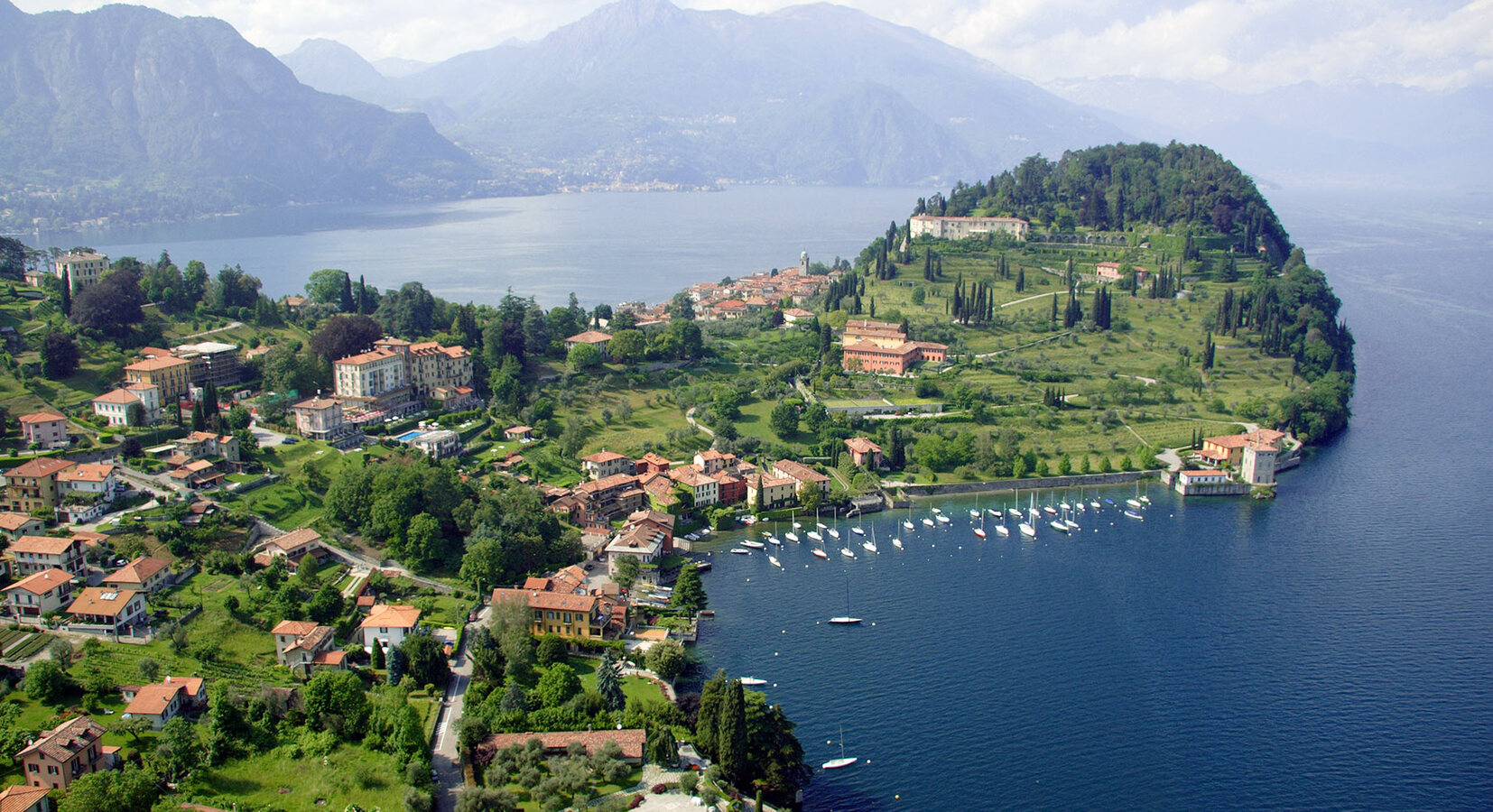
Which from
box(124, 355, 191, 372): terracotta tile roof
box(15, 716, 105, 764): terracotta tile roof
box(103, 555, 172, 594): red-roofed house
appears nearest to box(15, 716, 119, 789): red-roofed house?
box(15, 716, 105, 764): terracotta tile roof

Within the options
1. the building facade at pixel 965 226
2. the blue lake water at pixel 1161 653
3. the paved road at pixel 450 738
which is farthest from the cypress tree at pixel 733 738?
the building facade at pixel 965 226

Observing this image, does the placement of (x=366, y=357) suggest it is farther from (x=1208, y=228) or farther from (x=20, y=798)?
(x=1208, y=228)

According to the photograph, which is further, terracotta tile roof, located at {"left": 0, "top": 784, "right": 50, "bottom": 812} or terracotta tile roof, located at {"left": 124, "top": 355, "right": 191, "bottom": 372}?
terracotta tile roof, located at {"left": 124, "top": 355, "right": 191, "bottom": 372}

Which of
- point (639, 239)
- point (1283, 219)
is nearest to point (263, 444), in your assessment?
point (639, 239)

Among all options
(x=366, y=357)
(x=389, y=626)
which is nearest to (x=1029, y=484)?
(x=389, y=626)

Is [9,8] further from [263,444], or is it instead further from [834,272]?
[263,444]

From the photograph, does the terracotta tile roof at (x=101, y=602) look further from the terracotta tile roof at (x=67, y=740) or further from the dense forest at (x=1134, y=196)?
the dense forest at (x=1134, y=196)

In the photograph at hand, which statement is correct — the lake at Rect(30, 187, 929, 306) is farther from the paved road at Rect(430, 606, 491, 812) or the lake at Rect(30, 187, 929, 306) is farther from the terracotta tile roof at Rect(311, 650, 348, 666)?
the paved road at Rect(430, 606, 491, 812)
